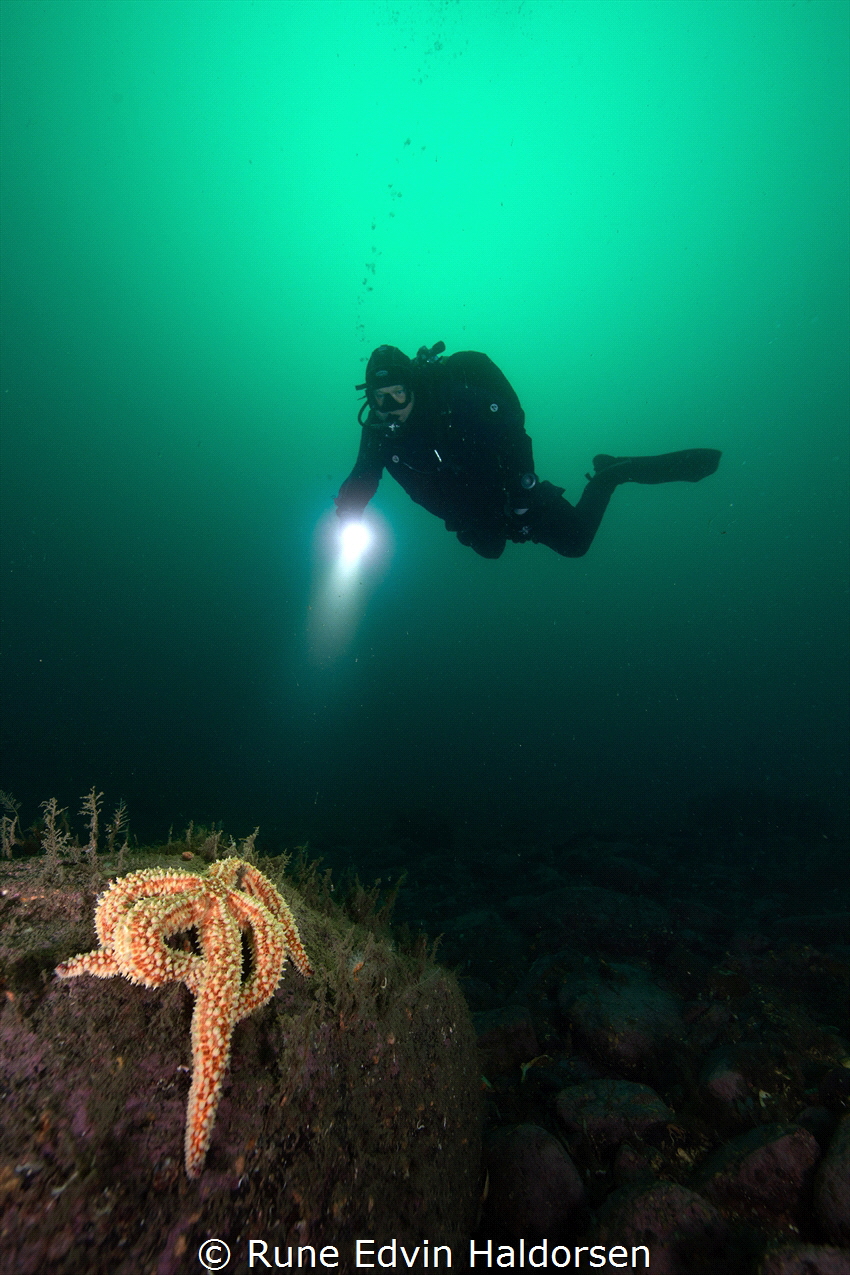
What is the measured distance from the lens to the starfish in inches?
70.4

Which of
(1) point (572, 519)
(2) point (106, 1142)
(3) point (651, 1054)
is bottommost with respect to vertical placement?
(3) point (651, 1054)

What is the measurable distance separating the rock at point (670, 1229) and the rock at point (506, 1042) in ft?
6.06

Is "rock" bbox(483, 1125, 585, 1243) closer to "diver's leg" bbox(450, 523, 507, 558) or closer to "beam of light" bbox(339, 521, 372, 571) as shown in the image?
"diver's leg" bbox(450, 523, 507, 558)

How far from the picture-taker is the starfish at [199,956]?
70.4 inches

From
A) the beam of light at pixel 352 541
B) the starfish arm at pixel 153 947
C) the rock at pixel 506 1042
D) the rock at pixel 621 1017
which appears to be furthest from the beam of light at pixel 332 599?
the starfish arm at pixel 153 947

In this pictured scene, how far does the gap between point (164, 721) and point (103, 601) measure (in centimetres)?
4089

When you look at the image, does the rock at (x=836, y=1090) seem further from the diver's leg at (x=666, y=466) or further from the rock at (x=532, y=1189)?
the diver's leg at (x=666, y=466)

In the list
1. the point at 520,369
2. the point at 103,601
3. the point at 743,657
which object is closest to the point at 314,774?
the point at 520,369

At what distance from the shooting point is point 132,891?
210 cm

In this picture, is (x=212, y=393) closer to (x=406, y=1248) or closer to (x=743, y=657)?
(x=406, y=1248)

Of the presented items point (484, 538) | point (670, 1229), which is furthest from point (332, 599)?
point (670, 1229)

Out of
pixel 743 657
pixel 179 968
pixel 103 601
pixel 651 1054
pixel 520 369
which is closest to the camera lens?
pixel 179 968

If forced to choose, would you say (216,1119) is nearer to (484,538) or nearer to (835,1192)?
(835,1192)

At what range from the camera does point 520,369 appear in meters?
52.4
